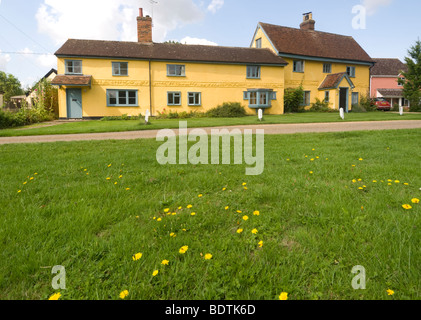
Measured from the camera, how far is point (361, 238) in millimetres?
2582

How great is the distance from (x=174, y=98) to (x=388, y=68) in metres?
46.1

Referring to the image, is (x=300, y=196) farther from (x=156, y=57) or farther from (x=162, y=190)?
(x=156, y=57)

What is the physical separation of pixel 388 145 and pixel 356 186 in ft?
13.9

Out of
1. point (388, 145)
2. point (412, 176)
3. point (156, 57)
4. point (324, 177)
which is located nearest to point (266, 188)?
point (324, 177)

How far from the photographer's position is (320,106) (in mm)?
32969

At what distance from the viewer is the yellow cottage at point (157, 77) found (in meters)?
25.4

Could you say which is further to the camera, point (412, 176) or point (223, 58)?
point (223, 58)

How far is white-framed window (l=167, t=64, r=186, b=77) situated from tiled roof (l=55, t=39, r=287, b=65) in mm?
691

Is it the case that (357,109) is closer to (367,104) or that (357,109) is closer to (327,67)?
(367,104)

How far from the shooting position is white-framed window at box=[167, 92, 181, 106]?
90.9 ft

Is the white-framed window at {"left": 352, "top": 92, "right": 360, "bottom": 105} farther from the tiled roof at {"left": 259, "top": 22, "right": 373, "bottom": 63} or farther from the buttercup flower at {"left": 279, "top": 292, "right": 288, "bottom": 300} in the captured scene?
the buttercup flower at {"left": 279, "top": 292, "right": 288, "bottom": 300}

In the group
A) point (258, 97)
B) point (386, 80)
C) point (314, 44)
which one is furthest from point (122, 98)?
point (386, 80)

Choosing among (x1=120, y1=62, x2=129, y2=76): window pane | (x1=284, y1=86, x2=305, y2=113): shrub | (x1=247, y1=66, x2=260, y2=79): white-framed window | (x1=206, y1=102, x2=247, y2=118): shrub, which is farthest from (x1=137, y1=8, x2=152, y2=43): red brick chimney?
(x1=284, y1=86, x2=305, y2=113): shrub

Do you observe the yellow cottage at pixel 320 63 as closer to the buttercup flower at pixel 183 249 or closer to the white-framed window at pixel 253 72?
the white-framed window at pixel 253 72
